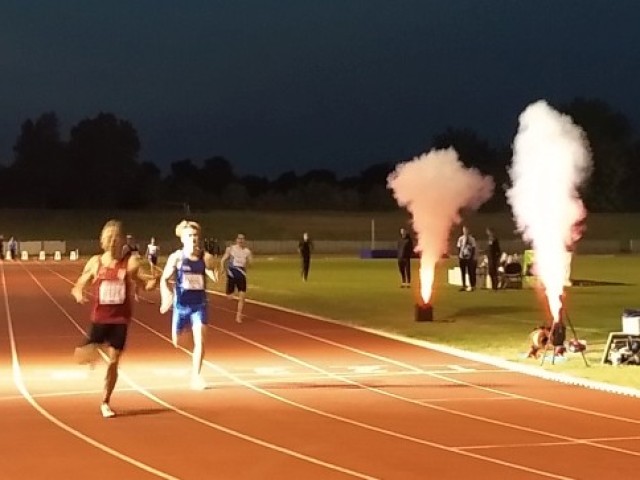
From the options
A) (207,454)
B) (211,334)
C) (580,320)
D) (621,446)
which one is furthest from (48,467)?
(580,320)

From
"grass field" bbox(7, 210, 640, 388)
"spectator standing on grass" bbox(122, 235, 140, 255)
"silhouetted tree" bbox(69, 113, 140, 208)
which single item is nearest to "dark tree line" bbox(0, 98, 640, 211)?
"silhouetted tree" bbox(69, 113, 140, 208)

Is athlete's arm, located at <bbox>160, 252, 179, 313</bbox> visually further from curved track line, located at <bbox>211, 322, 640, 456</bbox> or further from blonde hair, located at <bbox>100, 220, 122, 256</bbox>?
curved track line, located at <bbox>211, 322, 640, 456</bbox>

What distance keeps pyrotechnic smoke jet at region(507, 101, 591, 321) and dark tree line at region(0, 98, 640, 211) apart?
110623 millimetres

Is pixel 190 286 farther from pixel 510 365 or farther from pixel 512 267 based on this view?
pixel 512 267

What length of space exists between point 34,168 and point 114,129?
10830 mm

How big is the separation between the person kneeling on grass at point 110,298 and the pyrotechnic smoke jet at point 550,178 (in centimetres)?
762

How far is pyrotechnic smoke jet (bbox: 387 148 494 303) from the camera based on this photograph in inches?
1139

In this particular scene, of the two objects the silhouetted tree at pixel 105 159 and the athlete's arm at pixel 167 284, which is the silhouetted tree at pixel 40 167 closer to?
the silhouetted tree at pixel 105 159

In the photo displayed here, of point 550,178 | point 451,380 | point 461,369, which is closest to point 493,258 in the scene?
point 550,178

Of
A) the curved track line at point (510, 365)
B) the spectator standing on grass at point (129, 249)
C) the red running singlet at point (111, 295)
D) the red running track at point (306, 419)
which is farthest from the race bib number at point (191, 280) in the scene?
the curved track line at point (510, 365)

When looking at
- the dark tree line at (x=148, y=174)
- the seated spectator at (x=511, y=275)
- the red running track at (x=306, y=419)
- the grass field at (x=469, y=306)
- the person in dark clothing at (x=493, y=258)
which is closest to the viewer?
the red running track at (x=306, y=419)

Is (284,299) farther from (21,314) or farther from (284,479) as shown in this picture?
(284,479)

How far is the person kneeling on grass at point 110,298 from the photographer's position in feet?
42.2

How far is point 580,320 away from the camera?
27.0 m
